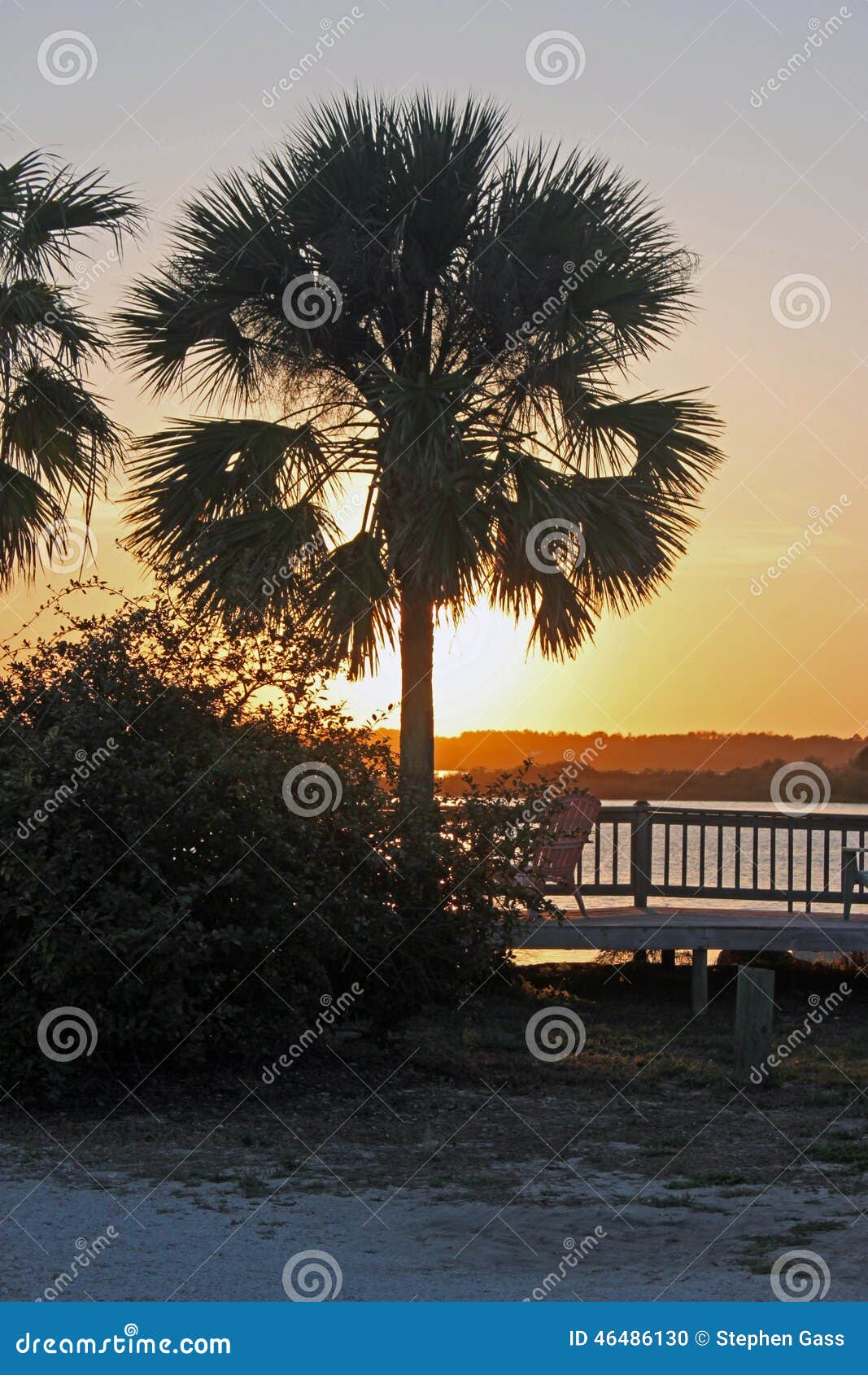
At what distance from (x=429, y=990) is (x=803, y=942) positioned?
210 inches

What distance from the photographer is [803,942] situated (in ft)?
45.2

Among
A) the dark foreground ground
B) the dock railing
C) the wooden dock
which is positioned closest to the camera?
the dark foreground ground

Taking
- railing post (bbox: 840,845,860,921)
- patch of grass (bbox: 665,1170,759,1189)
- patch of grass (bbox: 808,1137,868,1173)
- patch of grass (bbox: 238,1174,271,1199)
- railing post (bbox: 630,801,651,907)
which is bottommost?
patch of grass (bbox: 238,1174,271,1199)

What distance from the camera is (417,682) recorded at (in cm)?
1548

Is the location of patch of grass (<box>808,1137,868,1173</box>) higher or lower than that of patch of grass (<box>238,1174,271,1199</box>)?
higher

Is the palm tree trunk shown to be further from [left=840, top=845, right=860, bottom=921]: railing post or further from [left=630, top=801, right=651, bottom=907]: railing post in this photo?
[left=840, top=845, right=860, bottom=921]: railing post

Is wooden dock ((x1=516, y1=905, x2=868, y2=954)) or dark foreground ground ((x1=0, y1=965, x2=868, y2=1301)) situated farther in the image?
wooden dock ((x1=516, y1=905, x2=868, y2=954))

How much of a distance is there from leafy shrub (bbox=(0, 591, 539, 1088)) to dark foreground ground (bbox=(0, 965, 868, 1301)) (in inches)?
20.8

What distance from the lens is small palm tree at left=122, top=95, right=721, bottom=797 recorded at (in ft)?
48.3

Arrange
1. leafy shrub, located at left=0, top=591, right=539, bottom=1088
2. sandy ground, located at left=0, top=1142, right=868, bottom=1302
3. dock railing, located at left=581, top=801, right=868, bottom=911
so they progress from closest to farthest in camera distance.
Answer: sandy ground, located at left=0, top=1142, right=868, bottom=1302, leafy shrub, located at left=0, top=591, right=539, bottom=1088, dock railing, located at left=581, top=801, right=868, bottom=911

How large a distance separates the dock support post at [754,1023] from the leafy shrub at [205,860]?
1783 mm

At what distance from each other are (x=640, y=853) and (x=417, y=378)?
565 centimetres

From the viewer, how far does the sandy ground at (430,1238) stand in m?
5.11

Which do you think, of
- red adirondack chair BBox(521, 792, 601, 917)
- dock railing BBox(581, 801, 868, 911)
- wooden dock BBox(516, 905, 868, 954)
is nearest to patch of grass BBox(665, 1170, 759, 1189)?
red adirondack chair BBox(521, 792, 601, 917)
